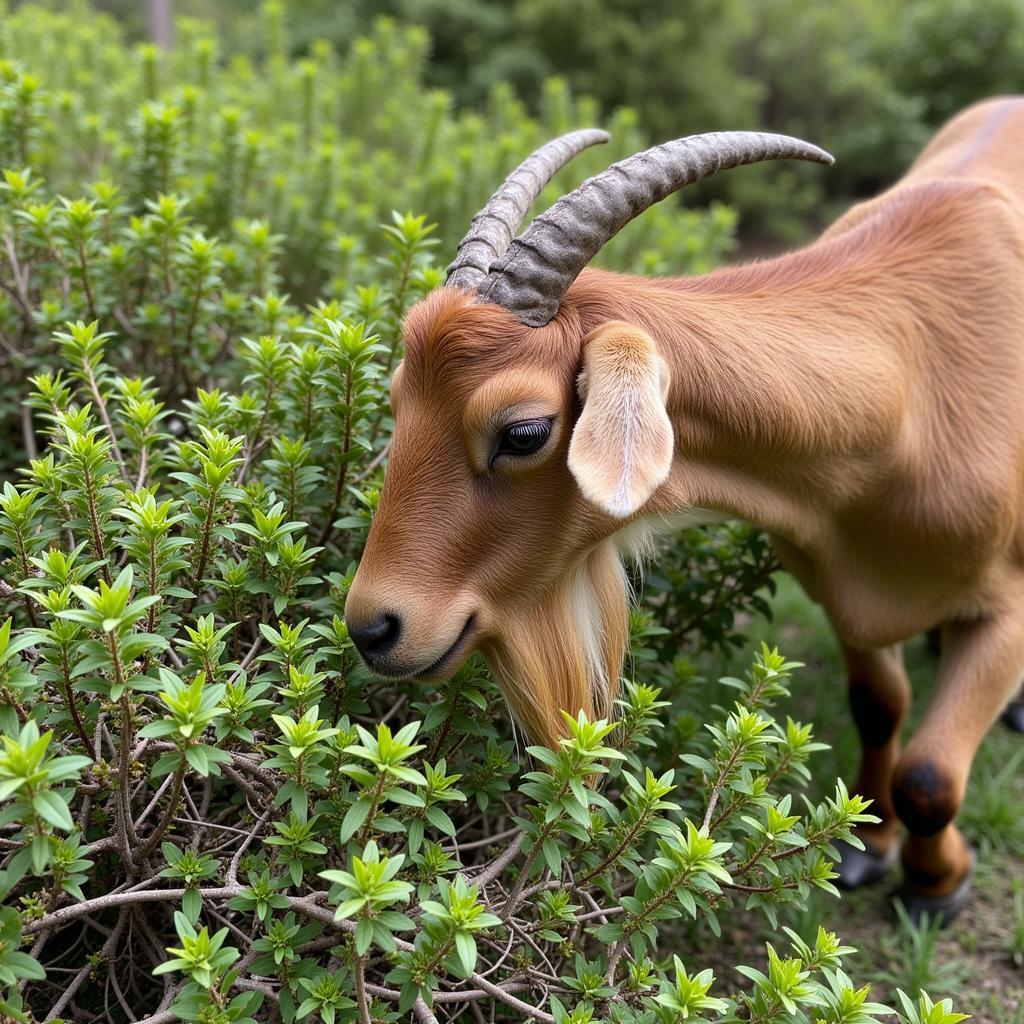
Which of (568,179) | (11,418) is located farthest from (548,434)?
(568,179)

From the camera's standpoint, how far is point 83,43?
232 inches

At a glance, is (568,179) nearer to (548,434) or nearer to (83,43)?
(83,43)

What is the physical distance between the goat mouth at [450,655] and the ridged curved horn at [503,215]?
2.48ft

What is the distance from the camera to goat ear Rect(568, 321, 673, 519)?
1.85 meters

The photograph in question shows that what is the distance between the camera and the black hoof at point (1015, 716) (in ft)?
13.8

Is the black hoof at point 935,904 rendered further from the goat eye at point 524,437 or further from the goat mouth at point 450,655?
the goat eye at point 524,437

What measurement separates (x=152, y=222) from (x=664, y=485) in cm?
193

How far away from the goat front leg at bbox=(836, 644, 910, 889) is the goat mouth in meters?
1.75

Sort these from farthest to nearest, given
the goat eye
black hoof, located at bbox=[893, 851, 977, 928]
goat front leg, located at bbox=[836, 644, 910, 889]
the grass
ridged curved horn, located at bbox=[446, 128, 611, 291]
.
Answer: goat front leg, located at bbox=[836, 644, 910, 889] → black hoof, located at bbox=[893, 851, 977, 928] → the grass → ridged curved horn, located at bbox=[446, 128, 611, 291] → the goat eye

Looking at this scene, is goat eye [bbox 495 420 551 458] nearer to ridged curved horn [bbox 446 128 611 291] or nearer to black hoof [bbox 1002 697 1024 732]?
ridged curved horn [bbox 446 128 611 291]

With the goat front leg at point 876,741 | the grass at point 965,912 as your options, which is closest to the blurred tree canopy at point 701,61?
the grass at point 965,912

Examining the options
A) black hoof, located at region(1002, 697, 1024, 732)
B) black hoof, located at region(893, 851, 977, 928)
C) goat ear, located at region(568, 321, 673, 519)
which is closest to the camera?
goat ear, located at region(568, 321, 673, 519)

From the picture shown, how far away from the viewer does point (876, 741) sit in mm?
3359

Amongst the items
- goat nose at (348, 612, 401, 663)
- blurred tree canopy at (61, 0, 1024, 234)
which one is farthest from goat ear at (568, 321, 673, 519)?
blurred tree canopy at (61, 0, 1024, 234)
